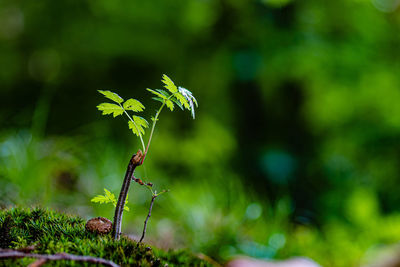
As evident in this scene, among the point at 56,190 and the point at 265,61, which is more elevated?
the point at 265,61

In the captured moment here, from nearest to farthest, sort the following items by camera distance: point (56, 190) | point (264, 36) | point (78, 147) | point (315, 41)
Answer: point (56, 190) < point (78, 147) < point (315, 41) < point (264, 36)

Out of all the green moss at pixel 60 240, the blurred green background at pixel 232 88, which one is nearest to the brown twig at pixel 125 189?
the green moss at pixel 60 240

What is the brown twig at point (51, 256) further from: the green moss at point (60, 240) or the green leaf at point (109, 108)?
the green leaf at point (109, 108)

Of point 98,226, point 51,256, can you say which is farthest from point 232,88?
point 51,256

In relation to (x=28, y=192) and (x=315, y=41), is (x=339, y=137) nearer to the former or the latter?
(x=315, y=41)

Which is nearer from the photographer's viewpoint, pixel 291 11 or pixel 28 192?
pixel 28 192

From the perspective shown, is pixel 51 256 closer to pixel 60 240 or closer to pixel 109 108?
pixel 60 240

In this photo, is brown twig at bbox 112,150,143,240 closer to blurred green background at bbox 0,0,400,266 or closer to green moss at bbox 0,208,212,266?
green moss at bbox 0,208,212,266

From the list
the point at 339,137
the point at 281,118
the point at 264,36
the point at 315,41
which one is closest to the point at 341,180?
the point at 339,137
